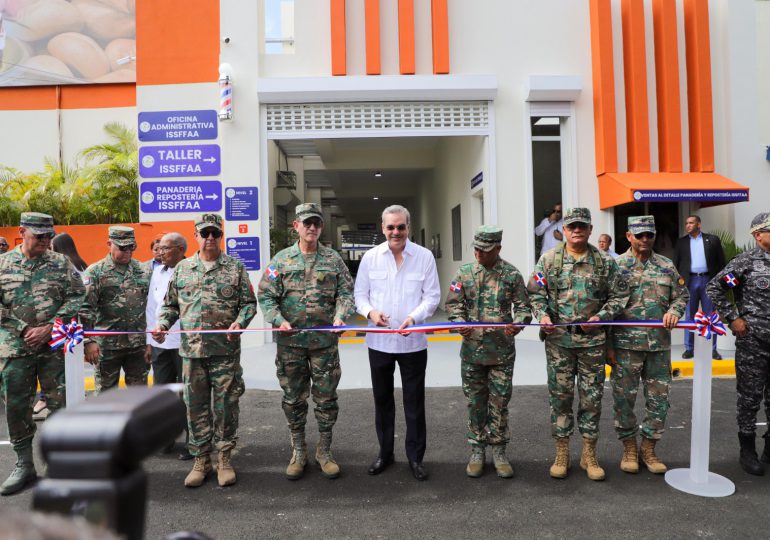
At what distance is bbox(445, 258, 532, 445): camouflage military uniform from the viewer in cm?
414

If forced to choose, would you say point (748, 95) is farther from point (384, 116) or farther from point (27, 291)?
point (27, 291)

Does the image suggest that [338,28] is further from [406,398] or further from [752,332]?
[752,332]

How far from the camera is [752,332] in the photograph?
13.6 feet

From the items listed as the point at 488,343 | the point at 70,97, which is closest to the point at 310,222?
the point at 488,343

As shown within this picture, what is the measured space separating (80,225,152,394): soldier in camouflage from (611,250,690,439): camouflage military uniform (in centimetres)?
406

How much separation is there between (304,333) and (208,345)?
2.38 feet

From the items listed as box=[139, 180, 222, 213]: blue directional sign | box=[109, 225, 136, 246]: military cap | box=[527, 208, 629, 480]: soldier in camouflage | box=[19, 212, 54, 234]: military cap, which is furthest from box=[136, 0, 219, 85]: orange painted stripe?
box=[527, 208, 629, 480]: soldier in camouflage

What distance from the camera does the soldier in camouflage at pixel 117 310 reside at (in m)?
4.74

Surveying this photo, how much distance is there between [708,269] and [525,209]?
2982mm

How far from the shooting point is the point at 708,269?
7.70 meters

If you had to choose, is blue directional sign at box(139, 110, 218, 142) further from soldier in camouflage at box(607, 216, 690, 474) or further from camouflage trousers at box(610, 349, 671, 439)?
camouflage trousers at box(610, 349, 671, 439)

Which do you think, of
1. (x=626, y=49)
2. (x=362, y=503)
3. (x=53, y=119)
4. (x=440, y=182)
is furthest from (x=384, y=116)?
(x=53, y=119)

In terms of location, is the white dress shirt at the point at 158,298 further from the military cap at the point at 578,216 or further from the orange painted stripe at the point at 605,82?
the orange painted stripe at the point at 605,82

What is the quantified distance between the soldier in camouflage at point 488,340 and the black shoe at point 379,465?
633 mm
